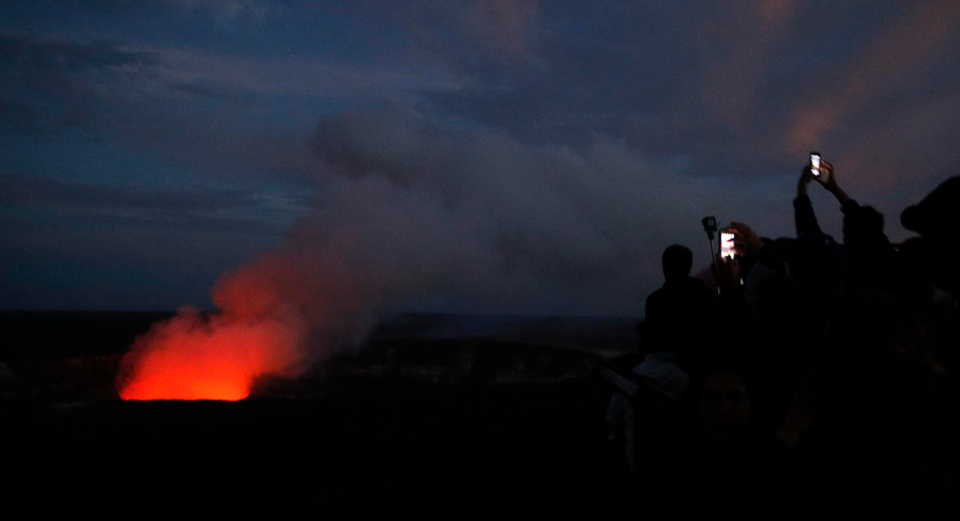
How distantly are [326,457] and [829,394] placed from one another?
28.4 ft

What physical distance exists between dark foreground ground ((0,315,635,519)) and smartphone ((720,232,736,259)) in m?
1.98

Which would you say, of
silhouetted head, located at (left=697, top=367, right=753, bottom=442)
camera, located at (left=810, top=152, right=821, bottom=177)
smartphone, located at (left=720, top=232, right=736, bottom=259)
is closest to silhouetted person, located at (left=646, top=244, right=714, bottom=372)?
smartphone, located at (left=720, top=232, right=736, bottom=259)

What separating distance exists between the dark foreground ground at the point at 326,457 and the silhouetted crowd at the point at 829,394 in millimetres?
2123

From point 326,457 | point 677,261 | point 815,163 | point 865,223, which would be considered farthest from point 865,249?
point 326,457

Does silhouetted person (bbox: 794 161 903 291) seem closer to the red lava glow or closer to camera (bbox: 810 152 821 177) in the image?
camera (bbox: 810 152 821 177)

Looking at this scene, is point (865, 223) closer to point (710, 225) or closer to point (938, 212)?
point (938, 212)

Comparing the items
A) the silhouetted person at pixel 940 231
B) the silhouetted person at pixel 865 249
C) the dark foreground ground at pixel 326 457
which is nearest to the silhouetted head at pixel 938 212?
the silhouetted person at pixel 940 231

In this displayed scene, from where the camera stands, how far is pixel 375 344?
33438 millimetres

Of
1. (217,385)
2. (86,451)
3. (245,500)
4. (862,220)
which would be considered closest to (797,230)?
(862,220)

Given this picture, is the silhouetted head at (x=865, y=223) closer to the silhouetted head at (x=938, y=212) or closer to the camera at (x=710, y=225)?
the silhouetted head at (x=938, y=212)

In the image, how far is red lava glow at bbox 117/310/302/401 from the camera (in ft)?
75.2

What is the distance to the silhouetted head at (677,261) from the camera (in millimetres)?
4926

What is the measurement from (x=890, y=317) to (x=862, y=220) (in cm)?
129

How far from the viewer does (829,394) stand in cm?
232
